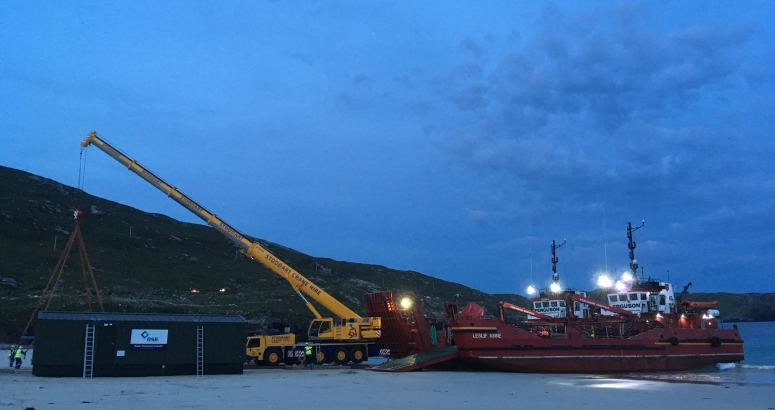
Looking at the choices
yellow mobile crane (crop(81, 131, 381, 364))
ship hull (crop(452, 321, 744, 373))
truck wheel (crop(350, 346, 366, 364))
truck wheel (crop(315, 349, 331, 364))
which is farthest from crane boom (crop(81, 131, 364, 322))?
ship hull (crop(452, 321, 744, 373))

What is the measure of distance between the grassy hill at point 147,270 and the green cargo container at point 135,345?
588 inches

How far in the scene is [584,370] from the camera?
3152cm

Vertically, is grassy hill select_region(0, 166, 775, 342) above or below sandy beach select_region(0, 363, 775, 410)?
above

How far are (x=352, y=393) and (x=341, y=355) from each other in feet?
47.8

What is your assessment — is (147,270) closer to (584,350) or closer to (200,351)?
→ (200,351)

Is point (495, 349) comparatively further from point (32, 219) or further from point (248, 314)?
point (32, 219)

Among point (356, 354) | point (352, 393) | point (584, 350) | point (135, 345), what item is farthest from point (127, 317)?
point (584, 350)

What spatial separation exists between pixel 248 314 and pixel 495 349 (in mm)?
41820

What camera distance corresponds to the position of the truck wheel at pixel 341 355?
31.9 meters

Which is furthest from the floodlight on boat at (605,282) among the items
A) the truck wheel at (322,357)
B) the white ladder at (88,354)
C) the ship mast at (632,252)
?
Result: the white ladder at (88,354)

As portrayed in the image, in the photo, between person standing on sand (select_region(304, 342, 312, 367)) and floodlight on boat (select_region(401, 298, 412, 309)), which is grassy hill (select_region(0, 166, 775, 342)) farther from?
person standing on sand (select_region(304, 342, 312, 367))

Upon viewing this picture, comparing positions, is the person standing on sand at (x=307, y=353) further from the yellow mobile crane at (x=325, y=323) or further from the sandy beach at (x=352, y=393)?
the sandy beach at (x=352, y=393)

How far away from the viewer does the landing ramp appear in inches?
1082

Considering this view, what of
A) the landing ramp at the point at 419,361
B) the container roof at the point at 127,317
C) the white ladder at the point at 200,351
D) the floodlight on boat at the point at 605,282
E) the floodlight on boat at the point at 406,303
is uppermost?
the floodlight on boat at the point at 605,282
